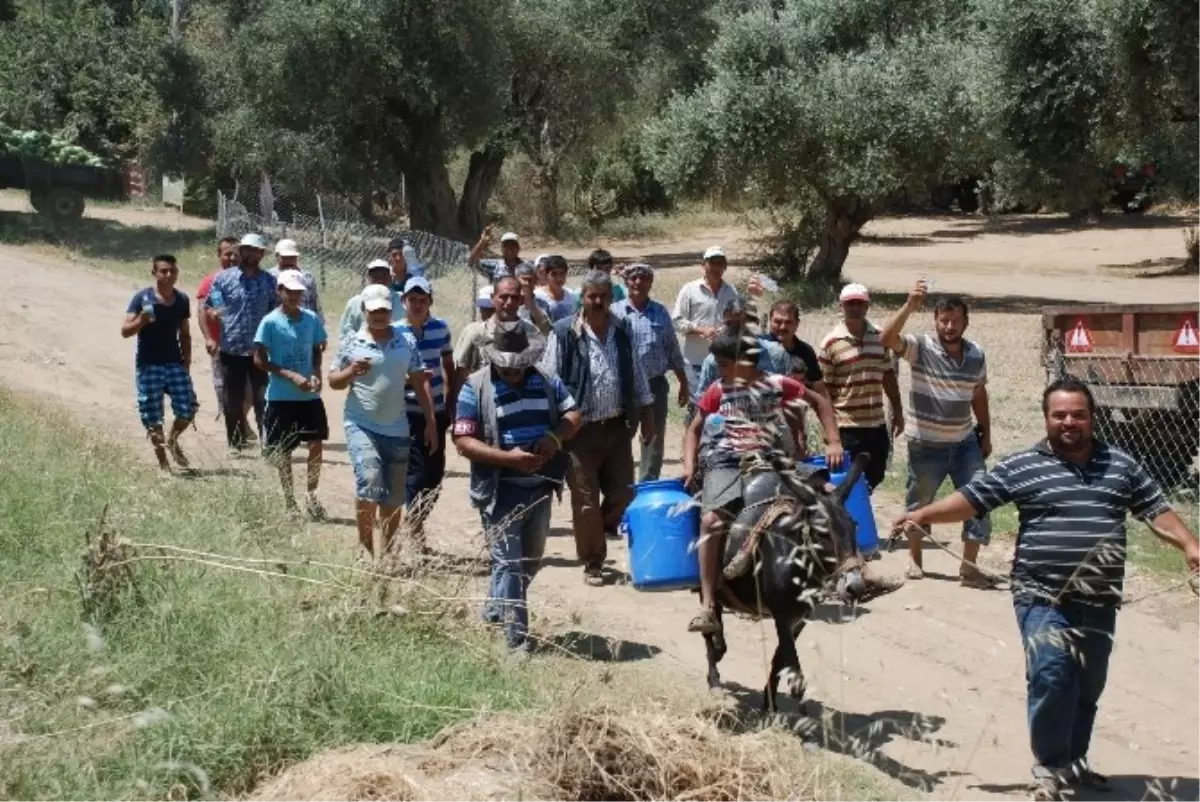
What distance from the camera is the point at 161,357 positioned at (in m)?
11.9

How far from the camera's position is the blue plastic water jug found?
7.03 meters

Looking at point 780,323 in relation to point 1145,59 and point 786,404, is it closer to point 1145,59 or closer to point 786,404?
point 786,404

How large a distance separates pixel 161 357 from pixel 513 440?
205 inches

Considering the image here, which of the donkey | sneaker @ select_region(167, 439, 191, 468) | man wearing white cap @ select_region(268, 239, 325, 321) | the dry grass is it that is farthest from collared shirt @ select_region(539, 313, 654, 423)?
the dry grass

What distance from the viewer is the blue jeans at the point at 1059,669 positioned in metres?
5.90

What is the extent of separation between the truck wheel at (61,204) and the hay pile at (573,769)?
31.4 metres

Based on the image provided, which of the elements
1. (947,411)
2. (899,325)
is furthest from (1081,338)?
(899,325)

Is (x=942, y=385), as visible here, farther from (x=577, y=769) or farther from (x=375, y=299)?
(x=577, y=769)

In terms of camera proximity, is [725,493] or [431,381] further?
[431,381]

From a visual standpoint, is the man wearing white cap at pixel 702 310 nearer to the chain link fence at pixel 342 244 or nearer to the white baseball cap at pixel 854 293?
the white baseball cap at pixel 854 293

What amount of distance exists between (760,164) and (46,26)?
24.1 metres

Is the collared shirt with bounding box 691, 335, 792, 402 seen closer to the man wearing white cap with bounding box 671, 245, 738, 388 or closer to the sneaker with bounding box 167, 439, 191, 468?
the man wearing white cap with bounding box 671, 245, 738, 388

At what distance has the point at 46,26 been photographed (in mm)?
41938

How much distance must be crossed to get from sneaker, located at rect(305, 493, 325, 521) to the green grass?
2504 millimetres
